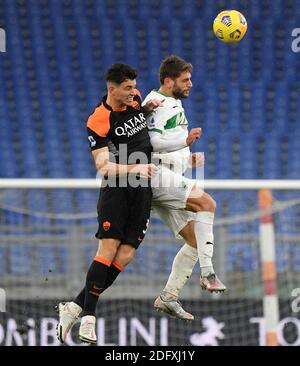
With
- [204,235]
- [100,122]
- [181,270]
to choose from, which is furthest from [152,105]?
[181,270]

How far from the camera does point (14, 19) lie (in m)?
10.4

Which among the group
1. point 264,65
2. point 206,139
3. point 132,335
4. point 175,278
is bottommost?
point 132,335

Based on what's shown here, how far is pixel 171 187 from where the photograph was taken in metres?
5.62

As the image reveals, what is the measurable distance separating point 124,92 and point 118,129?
0.21m

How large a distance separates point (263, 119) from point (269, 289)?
2.96 m

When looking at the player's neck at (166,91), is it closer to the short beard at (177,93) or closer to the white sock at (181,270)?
the short beard at (177,93)

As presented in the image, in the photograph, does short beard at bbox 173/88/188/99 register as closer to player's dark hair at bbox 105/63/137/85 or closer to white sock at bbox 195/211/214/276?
player's dark hair at bbox 105/63/137/85

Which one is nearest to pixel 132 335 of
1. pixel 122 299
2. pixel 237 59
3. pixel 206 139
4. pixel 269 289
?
pixel 122 299

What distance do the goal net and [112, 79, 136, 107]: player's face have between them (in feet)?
6.65

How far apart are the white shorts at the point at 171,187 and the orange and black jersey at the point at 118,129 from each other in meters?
0.16

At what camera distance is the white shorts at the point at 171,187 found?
5.63 m

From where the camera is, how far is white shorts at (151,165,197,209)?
18.5 ft
